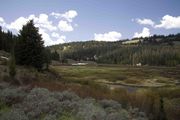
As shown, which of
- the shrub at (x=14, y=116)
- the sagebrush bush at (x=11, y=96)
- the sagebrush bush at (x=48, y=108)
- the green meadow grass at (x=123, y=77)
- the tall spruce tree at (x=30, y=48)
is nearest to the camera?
the shrub at (x=14, y=116)

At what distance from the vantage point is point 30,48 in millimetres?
38375

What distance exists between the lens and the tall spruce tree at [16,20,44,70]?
38.4 meters

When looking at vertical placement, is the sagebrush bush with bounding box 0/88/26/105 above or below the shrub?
above

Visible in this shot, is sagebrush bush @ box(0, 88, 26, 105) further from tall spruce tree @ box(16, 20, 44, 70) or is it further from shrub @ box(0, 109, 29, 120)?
tall spruce tree @ box(16, 20, 44, 70)

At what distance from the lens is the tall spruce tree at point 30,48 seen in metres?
38.4

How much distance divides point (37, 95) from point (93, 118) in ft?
14.0

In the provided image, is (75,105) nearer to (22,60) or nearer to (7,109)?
(7,109)

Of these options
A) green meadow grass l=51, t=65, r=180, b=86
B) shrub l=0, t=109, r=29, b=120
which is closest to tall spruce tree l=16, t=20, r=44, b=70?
green meadow grass l=51, t=65, r=180, b=86

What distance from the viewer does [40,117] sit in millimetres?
11609

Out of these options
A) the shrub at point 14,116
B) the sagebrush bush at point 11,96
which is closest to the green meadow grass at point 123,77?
the sagebrush bush at point 11,96

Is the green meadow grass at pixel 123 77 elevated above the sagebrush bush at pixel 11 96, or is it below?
below

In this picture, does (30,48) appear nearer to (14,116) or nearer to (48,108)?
(48,108)

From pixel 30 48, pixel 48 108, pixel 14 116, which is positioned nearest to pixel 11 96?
pixel 48 108

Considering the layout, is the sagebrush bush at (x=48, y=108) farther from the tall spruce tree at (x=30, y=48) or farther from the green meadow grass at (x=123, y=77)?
the green meadow grass at (x=123, y=77)
